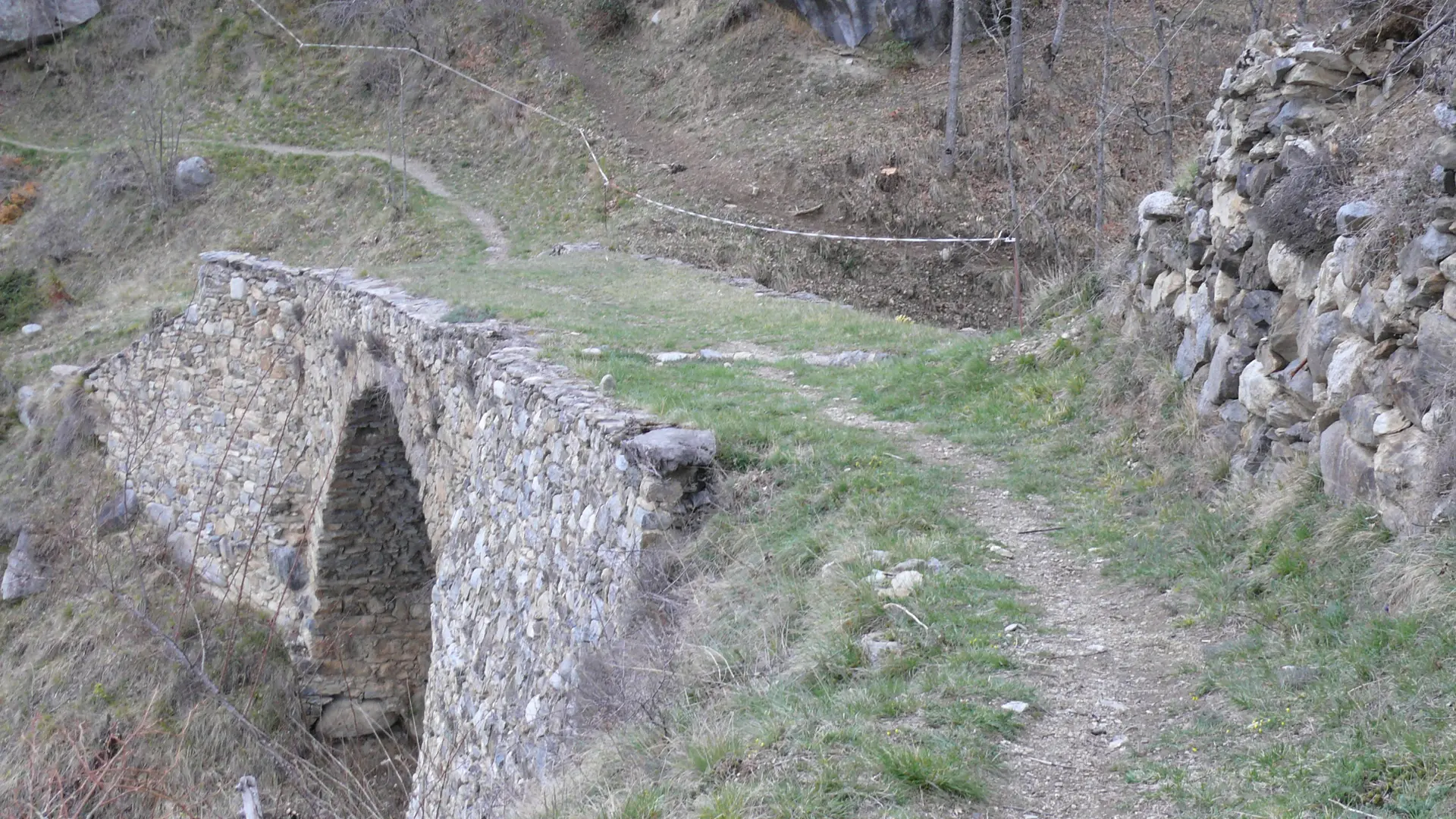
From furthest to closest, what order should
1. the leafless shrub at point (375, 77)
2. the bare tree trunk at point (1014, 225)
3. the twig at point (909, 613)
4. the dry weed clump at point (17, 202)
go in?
the leafless shrub at point (375, 77), the dry weed clump at point (17, 202), the bare tree trunk at point (1014, 225), the twig at point (909, 613)

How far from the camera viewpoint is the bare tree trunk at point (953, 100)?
668 inches

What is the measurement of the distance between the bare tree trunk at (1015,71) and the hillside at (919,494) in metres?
0.32

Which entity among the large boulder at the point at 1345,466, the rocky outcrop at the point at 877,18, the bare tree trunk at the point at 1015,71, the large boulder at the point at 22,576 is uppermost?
the rocky outcrop at the point at 877,18

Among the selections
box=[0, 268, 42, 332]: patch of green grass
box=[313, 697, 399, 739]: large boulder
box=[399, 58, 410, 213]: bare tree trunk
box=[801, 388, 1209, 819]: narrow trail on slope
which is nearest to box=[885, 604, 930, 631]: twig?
box=[801, 388, 1209, 819]: narrow trail on slope

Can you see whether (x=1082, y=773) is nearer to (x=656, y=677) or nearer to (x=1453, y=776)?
(x=1453, y=776)

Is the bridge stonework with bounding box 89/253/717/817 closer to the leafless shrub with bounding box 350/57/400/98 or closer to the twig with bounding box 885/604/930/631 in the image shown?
the twig with bounding box 885/604/930/631

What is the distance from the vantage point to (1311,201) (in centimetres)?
459

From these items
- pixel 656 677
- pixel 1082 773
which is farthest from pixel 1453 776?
pixel 656 677

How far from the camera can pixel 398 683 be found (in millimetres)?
12195

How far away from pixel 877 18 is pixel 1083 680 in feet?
62.7

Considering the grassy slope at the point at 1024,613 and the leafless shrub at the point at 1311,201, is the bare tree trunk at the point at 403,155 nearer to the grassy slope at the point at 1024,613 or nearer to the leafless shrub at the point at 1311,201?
the grassy slope at the point at 1024,613

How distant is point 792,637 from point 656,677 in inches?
25.6

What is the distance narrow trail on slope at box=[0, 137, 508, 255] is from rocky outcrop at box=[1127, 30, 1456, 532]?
1272 cm

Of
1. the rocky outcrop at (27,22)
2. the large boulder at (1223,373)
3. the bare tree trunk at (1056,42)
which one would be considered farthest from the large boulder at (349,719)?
the rocky outcrop at (27,22)
